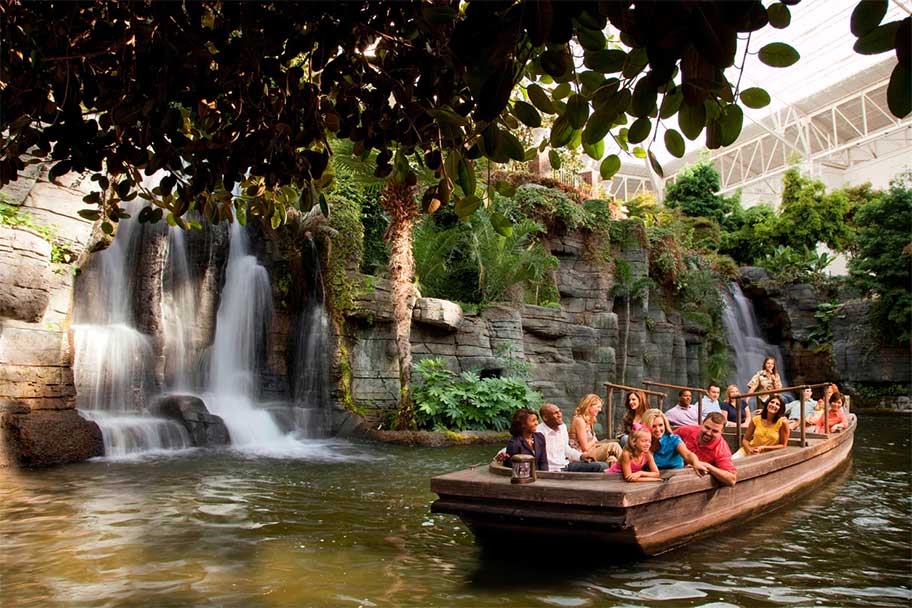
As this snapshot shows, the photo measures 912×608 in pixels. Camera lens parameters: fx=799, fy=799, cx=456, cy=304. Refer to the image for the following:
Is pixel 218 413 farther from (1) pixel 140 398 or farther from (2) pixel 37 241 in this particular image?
(2) pixel 37 241

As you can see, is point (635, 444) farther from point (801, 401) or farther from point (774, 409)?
point (801, 401)

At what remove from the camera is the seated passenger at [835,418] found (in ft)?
39.2

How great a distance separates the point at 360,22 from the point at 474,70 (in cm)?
139

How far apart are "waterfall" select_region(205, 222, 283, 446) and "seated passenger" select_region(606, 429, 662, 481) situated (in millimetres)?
8937

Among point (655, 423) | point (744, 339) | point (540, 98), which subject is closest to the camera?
point (540, 98)

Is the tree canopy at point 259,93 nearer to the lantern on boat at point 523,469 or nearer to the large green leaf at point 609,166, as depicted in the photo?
the large green leaf at point 609,166

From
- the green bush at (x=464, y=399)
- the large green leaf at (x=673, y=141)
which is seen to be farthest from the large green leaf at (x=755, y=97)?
the green bush at (x=464, y=399)

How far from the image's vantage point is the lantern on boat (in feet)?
19.2

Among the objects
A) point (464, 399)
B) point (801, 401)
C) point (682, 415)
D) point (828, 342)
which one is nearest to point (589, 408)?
point (682, 415)

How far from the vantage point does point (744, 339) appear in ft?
89.2

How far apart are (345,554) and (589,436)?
291 centimetres

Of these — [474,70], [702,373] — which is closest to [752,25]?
[474,70]

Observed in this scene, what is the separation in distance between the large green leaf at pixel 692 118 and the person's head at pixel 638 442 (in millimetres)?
4453

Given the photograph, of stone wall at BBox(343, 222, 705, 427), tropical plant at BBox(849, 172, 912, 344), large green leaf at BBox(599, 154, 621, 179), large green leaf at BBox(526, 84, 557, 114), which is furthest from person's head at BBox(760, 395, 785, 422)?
tropical plant at BBox(849, 172, 912, 344)
